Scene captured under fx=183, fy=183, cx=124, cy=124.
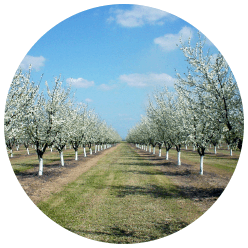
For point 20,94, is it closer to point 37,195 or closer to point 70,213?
point 37,195

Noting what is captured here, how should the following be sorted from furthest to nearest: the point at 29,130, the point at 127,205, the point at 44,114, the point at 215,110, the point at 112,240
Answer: the point at 44,114 < the point at 29,130 < the point at 127,205 < the point at 215,110 < the point at 112,240

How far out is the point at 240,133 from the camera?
21.2ft

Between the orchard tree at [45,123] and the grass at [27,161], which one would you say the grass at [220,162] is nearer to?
the orchard tree at [45,123]

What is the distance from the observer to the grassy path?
245 inches

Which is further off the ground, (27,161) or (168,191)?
(168,191)

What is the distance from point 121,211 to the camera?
791 cm

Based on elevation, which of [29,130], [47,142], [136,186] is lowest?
[136,186]

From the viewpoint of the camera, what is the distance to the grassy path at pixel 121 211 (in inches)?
245

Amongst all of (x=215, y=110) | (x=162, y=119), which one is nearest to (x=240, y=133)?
(x=215, y=110)

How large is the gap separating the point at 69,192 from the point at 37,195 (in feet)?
5.60

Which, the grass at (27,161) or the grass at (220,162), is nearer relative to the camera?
the grass at (220,162)

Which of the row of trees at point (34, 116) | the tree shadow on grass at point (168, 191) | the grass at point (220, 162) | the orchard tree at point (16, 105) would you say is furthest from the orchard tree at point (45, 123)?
the grass at point (220, 162)

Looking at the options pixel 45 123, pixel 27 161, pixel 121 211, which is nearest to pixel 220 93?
pixel 121 211

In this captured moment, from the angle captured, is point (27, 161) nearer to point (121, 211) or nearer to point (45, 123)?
point (45, 123)
